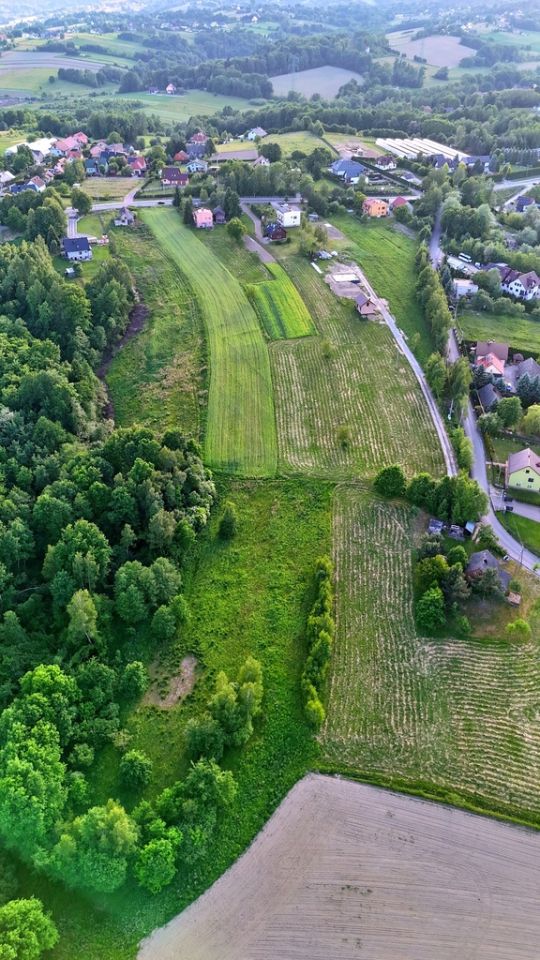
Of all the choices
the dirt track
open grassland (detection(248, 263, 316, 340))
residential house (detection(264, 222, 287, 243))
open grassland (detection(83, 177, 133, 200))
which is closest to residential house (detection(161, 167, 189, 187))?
open grassland (detection(83, 177, 133, 200))

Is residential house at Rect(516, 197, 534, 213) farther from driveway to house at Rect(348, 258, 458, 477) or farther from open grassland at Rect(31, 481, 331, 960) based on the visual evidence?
open grassland at Rect(31, 481, 331, 960)

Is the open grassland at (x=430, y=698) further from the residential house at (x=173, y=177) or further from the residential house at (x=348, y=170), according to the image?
the residential house at (x=173, y=177)

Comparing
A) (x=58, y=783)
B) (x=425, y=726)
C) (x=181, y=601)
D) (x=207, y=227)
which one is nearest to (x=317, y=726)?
(x=425, y=726)

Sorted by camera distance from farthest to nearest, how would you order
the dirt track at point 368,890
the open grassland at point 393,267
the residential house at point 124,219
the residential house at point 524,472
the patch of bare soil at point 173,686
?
the residential house at point 124,219, the open grassland at point 393,267, the residential house at point 524,472, the patch of bare soil at point 173,686, the dirt track at point 368,890

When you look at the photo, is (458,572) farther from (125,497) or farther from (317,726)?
(125,497)

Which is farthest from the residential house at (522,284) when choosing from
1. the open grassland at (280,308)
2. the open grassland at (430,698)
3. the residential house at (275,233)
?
the open grassland at (430,698)
